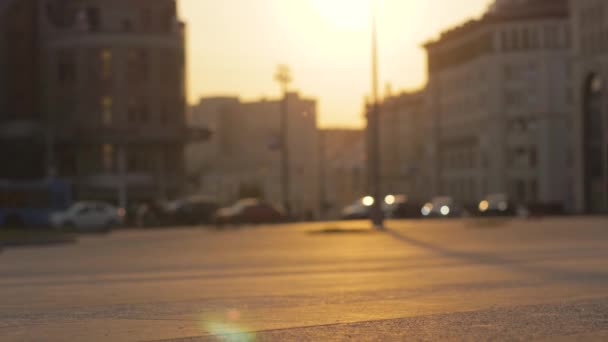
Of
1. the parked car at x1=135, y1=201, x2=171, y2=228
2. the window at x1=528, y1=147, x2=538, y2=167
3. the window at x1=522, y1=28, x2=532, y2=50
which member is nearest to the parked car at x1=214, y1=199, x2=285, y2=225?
the parked car at x1=135, y1=201, x2=171, y2=228

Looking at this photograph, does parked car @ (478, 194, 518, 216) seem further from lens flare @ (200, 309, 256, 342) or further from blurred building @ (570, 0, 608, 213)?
lens flare @ (200, 309, 256, 342)

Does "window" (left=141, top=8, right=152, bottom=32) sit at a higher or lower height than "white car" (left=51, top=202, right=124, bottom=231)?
higher

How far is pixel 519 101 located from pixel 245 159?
69194 millimetres

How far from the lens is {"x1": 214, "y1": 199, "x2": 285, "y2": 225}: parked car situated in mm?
65875

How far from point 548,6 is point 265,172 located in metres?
67.9

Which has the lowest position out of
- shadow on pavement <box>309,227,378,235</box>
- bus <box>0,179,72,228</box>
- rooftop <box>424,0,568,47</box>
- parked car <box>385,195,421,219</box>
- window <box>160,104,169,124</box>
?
shadow on pavement <box>309,227,378,235</box>

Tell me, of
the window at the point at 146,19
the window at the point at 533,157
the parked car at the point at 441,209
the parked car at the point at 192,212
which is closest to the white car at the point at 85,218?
the parked car at the point at 192,212

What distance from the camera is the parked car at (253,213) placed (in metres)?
65.9

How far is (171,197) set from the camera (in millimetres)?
97750

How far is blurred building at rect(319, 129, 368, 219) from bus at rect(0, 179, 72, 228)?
260 feet

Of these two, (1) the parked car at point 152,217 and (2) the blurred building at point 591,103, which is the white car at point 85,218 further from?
(2) the blurred building at point 591,103

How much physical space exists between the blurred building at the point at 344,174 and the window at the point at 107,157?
49988 mm

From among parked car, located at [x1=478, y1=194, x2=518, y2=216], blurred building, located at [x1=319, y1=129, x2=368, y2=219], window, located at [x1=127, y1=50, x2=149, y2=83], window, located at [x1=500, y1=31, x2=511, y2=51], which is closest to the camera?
parked car, located at [x1=478, y1=194, x2=518, y2=216]

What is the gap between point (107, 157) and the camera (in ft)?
313
